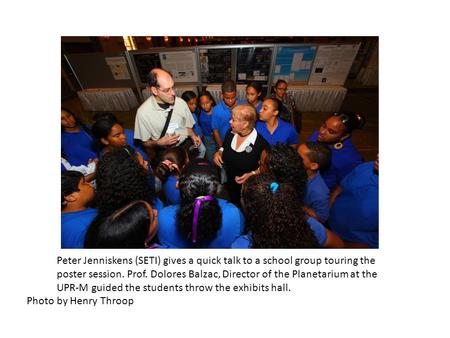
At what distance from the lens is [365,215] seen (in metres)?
1.64

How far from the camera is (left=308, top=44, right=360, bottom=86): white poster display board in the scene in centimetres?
488

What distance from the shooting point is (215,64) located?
508 cm

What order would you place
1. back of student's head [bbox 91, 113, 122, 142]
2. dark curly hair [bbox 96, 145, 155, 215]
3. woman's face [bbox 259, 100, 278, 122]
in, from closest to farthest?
dark curly hair [bbox 96, 145, 155, 215] → back of student's head [bbox 91, 113, 122, 142] → woman's face [bbox 259, 100, 278, 122]

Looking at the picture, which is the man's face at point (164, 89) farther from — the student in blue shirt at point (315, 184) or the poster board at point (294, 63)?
the poster board at point (294, 63)

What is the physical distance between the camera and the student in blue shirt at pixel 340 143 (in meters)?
2.30

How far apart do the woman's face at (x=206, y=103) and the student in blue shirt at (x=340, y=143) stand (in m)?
1.94

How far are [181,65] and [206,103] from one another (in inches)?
93.5

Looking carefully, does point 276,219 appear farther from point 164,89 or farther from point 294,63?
point 294,63

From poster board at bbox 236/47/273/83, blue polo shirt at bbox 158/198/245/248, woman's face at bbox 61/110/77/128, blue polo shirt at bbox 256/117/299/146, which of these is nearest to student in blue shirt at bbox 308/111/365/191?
blue polo shirt at bbox 256/117/299/146

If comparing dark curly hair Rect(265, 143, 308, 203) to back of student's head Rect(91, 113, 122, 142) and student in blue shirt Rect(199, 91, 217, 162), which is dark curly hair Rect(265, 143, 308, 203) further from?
student in blue shirt Rect(199, 91, 217, 162)

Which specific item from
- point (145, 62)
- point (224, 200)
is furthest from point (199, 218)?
point (145, 62)

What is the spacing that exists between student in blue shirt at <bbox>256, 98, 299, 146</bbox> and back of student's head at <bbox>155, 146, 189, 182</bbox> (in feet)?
4.29
